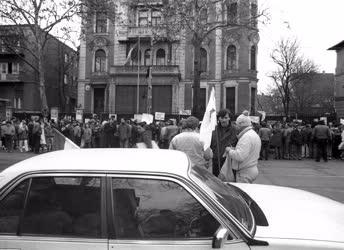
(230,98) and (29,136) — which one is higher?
(230,98)

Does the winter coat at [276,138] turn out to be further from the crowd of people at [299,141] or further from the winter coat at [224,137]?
the winter coat at [224,137]

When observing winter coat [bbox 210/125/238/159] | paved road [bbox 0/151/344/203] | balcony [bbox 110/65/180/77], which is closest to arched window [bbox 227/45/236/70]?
balcony [bbox 110/65/180/77]

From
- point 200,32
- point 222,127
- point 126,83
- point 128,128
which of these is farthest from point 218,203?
point 126,83

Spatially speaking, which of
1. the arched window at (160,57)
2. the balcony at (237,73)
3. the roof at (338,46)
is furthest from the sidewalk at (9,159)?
the roof at (338,46)

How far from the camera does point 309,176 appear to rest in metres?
13.4

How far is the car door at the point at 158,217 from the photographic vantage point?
294cm

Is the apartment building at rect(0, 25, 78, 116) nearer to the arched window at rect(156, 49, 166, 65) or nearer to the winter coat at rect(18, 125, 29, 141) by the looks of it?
the arched window at rect(156, 49, 166, 65)

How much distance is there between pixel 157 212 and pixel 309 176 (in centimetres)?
1122

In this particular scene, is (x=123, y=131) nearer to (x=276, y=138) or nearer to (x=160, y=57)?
(x=276, y=138)

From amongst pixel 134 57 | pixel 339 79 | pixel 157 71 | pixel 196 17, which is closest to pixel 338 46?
pixel 339 79

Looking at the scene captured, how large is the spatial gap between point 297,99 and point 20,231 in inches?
2535

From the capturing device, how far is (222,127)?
716cm

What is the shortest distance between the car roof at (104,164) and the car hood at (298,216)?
30.6 inches

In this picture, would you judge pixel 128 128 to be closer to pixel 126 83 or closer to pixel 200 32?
pixel 200 32
